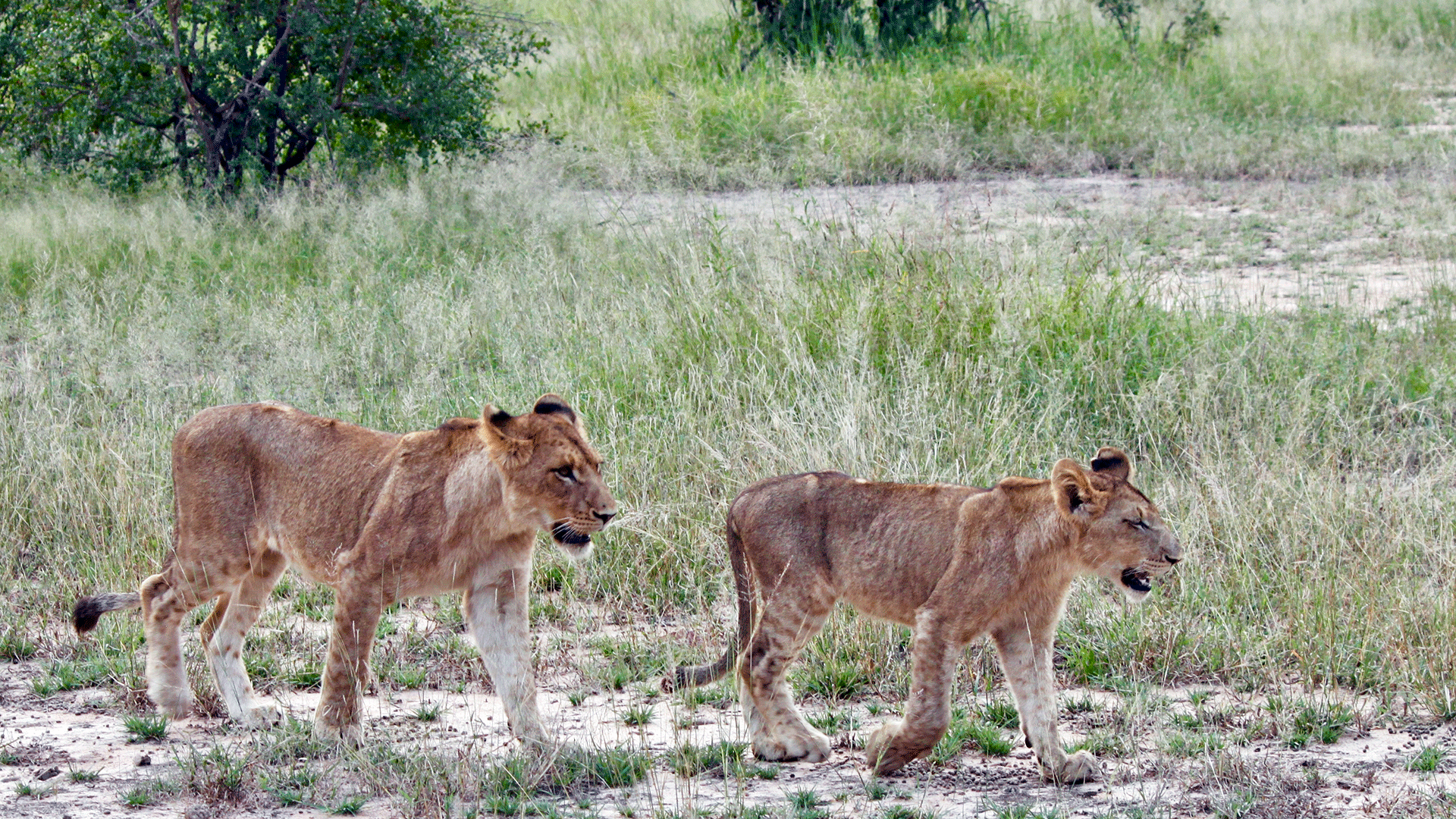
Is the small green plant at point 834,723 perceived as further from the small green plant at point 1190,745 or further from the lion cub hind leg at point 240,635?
the lion cub hind leg at point 240,635

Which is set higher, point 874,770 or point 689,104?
point 689,104

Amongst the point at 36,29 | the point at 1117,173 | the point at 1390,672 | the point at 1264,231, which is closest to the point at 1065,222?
the point at 1264,231

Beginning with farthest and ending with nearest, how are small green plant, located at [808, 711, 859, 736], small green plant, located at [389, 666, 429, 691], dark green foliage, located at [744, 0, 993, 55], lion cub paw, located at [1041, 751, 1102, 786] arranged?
dark green foliage, located at [744, 0, 993, 55] → small green plant, located at [389, 666, 429, 691] → small green plant, located at [808, 711, 859, 736] → lion cub paw, located at [1041, 751, 1102, 786]

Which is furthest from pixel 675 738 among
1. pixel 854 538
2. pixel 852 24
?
pixel 852 24

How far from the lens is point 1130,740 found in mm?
4266

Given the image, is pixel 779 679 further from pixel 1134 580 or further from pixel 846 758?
pixel 1134 580

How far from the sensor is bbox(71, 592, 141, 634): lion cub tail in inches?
192

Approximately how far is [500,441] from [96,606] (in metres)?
1.71

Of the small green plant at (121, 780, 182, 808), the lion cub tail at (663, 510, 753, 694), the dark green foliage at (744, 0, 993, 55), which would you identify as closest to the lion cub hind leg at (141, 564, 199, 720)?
the small green plant at (121, 780, 182, 808)

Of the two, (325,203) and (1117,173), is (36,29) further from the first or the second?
(1117,173)

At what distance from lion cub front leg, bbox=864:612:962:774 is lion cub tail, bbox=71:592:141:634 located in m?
2.60

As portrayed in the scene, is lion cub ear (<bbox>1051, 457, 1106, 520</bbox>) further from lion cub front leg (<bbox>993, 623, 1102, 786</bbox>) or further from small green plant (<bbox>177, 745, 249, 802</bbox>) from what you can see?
small green plant (<bbox>177, 745, 249, 802</bbox>)

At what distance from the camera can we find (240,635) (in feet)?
16.0

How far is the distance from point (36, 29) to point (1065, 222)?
828 cm
